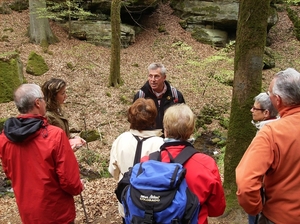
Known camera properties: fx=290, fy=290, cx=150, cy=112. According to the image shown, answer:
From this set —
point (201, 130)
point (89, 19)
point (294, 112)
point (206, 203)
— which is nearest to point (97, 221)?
point (206, 203)

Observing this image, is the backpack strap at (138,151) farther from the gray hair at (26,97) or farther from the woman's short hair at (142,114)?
the gray hair at (26,97)

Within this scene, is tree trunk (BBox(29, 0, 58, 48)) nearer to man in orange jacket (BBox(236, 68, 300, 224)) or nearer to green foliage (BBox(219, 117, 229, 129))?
green foliage (BBox(219, 117, 229, 129))

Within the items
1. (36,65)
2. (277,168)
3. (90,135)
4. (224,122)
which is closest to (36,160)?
(277,168)

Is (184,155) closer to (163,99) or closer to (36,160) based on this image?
(36,160)

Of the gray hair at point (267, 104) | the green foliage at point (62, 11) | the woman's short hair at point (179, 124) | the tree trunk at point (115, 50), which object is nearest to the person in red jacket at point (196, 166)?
the woman's short hair at point (179, 124)

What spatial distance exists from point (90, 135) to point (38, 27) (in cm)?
786

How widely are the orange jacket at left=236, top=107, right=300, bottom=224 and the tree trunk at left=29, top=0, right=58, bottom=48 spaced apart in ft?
44.3

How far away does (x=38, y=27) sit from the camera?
14102 mm

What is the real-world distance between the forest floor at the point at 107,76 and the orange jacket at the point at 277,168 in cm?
179

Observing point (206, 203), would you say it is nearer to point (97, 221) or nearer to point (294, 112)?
point (294, 112)

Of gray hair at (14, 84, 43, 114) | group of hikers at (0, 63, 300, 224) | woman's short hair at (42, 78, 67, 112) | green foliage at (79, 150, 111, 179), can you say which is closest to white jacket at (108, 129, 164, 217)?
group of hikers at (0, 63, 300, 224)

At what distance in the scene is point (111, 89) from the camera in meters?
11.9

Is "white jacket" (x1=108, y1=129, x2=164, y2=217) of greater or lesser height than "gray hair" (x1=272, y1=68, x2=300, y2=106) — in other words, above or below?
below

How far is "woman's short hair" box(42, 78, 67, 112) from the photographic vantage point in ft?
12.0
